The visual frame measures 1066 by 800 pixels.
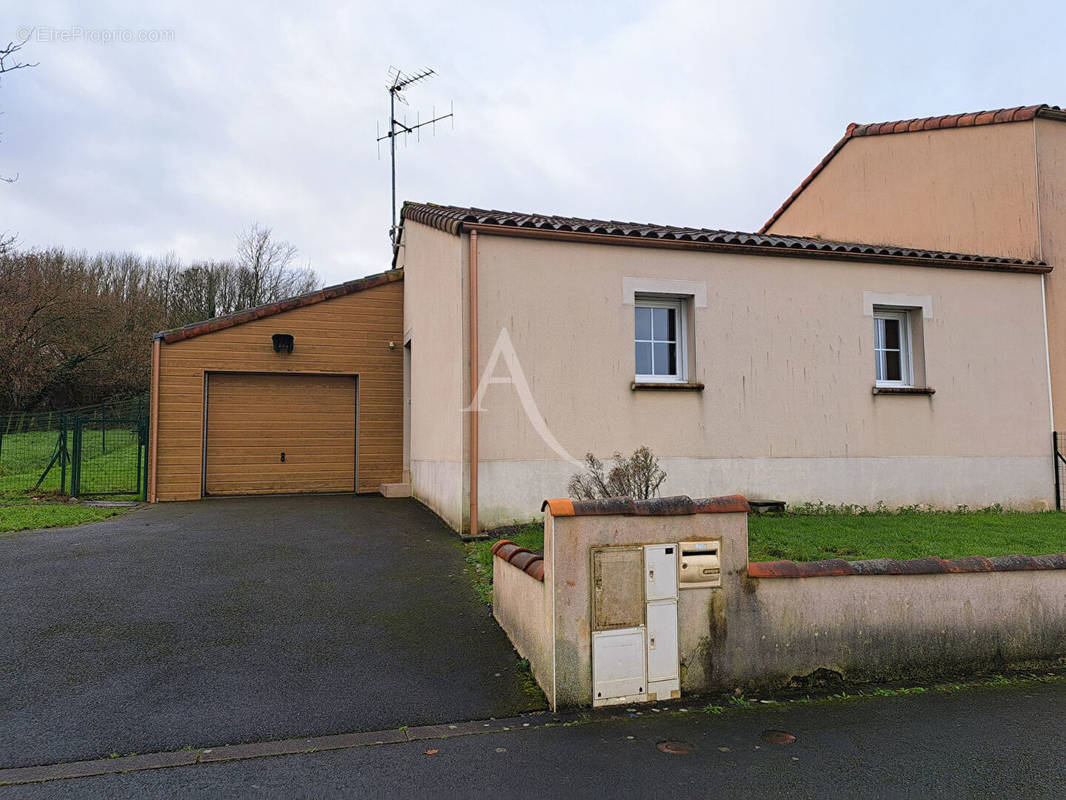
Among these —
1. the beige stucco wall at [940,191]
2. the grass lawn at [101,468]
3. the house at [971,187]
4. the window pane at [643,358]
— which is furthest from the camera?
the grass lawn at [101,468]

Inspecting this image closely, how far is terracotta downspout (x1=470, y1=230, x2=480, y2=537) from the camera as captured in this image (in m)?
8.19

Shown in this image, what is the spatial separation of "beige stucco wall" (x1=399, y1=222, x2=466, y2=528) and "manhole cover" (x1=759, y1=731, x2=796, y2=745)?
203 inches

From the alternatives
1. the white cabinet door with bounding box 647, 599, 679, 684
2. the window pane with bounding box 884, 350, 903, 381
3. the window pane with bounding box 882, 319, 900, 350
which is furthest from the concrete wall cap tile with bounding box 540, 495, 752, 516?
the window pane with bounding box 882, 319, 900, 350

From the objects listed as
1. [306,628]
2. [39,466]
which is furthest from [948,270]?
[39,466]

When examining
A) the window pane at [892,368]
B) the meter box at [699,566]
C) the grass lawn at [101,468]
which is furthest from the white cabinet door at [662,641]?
the grass lawn at [101,468]

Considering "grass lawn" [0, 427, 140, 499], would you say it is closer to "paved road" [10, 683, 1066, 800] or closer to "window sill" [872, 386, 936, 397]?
"paved road" [10, 683, 1066, 800]

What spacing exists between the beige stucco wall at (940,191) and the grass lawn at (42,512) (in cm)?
1452

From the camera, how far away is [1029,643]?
4605 mm

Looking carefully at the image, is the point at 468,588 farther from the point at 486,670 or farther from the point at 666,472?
the point at 666,472

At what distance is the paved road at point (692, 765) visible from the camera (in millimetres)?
2973

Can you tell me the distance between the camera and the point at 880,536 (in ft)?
25.9

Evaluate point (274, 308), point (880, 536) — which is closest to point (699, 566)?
point (880, 536)

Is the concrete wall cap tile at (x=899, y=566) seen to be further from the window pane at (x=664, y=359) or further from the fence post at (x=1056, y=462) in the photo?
the fence post at (x=1056, y=462)

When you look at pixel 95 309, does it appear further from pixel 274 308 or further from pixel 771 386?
pixel 771 386
